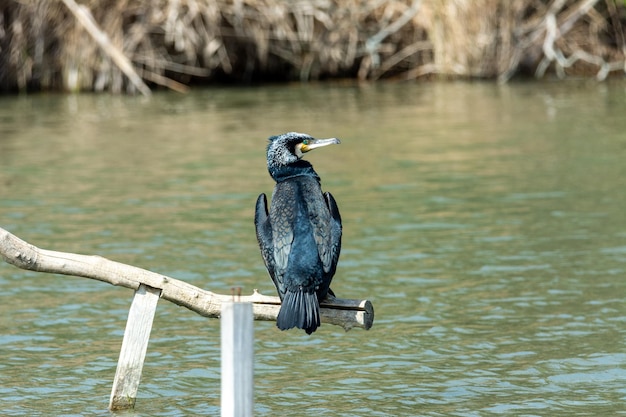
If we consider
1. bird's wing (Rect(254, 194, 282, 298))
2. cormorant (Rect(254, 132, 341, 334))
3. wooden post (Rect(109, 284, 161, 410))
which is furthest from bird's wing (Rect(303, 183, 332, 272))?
wooden post (Rect(109, 284, 161, 410))

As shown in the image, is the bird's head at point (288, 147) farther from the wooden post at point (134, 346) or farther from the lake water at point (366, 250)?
the lake water at point (366, 250)

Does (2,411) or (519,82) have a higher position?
(519,82)

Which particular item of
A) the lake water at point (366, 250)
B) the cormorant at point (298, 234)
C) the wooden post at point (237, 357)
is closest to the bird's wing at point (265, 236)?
the cormorant at point (298, 234)

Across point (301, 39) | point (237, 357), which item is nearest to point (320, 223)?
point (237, 357)

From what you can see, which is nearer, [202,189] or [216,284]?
[216,284]

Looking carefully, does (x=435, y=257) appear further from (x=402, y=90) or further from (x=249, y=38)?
(x=249, y=38)

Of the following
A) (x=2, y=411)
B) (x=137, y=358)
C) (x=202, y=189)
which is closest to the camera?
(x=137, y=358)

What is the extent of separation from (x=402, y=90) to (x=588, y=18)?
13.4ft

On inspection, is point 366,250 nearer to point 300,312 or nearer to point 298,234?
point 298,234

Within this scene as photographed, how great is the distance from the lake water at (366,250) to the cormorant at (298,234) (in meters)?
1.28

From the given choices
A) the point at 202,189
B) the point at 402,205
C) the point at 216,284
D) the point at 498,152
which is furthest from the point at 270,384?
the point at 498,152

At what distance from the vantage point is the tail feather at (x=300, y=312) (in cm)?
526

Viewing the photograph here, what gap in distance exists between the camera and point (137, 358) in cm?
605

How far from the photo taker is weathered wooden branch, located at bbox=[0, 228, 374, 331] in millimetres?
5316
